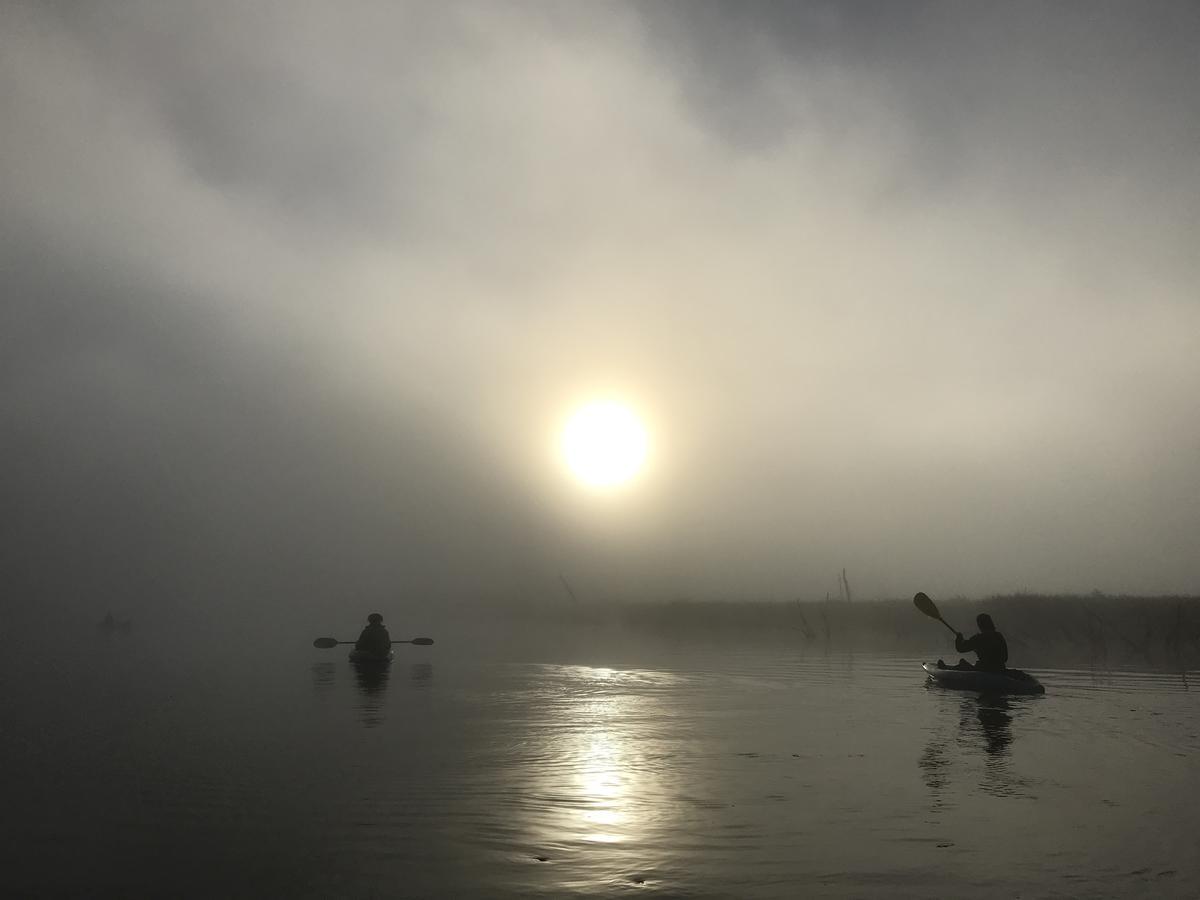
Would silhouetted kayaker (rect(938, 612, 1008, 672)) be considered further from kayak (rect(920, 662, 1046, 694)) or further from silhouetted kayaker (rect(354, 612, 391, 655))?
silhouetted kayaker (rect(354, 612, 391, 655))

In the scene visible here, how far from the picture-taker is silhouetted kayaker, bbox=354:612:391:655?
121 ft

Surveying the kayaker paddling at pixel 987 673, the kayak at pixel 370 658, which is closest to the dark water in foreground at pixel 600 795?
the kayaker paddling at pixel 987 673

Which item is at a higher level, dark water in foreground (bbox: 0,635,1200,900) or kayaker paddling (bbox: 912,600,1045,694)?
kayaker paddling (bbox: 912,600,1045,694)

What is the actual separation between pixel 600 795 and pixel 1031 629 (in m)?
56.9

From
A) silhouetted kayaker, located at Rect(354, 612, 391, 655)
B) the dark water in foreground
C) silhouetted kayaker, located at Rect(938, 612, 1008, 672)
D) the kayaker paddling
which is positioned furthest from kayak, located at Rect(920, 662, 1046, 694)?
silhouetted kayaker, located at Rect(354, 612, 391, 655)

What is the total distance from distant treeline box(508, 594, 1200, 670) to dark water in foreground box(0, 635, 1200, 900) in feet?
81.1

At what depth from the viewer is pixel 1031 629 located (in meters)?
59.2

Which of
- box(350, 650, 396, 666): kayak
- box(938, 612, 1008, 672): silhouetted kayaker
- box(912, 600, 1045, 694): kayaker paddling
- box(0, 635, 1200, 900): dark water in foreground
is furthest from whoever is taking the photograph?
box(350, 650, 396, 666): kayak

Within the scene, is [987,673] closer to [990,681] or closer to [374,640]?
[990,681]

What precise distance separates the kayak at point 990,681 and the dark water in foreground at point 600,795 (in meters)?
0.83

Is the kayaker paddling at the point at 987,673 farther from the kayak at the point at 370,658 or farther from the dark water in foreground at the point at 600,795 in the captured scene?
the kayak at the point at 370,658

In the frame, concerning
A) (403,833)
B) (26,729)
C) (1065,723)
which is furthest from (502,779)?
(1065,723)

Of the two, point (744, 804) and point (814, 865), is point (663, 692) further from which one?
point (814, 865)

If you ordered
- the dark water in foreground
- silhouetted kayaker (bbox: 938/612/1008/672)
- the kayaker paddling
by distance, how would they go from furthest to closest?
silhouetted kayaker (bbox: 938/612/1008/672), the kayaker paddling, the dark water in foreground
